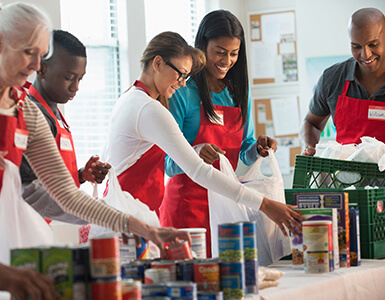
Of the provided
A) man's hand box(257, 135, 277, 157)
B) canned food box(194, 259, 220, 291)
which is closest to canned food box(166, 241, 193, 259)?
canned food box(194, 259, 220, 291)

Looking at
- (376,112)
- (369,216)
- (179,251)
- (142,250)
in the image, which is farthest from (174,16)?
(179,251)

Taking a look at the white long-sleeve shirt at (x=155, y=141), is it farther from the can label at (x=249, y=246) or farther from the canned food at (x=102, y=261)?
the canned food at (x=102, y=261)

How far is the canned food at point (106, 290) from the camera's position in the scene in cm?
117

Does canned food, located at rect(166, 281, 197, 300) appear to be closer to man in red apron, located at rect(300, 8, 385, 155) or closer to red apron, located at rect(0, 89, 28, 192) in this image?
red apron, located at rect(0, 89, 28, 192)

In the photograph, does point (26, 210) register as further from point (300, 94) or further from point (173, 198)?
point (300, 94)

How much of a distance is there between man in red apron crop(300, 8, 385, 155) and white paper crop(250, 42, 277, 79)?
93.2 inches

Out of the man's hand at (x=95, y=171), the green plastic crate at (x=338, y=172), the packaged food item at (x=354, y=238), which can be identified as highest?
the man's hand at (x=95, y=171)

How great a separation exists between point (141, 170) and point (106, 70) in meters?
2.33

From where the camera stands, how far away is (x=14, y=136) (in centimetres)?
158

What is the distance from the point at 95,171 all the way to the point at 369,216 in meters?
1.09

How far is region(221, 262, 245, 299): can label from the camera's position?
4.83 feet

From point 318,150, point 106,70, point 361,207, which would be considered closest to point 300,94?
point 106,70

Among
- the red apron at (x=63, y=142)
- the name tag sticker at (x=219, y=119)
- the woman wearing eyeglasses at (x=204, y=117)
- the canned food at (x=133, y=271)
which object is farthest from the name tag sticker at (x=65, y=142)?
the canned food at (x=133, y=271)

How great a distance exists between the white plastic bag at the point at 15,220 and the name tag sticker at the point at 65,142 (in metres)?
0.67
